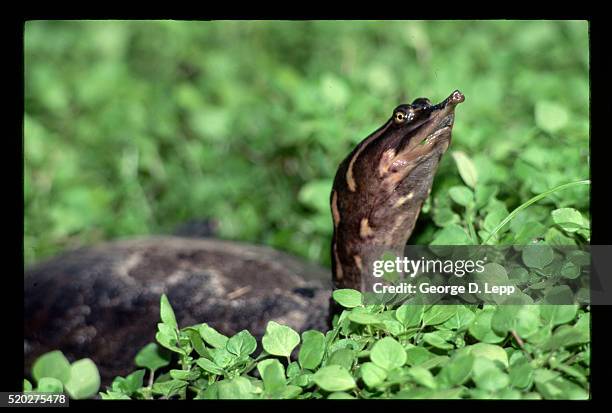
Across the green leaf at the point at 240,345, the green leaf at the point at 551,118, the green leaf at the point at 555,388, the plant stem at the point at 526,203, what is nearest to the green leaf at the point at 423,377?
Answer: the green leaf at the point at 555,388

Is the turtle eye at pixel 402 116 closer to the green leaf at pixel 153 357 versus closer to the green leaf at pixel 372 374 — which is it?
the green leaf at pixel 372 374

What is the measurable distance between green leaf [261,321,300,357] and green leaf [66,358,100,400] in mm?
430

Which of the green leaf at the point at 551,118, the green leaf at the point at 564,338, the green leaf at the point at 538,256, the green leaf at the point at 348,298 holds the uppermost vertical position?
the green leaf at the point at 551,118

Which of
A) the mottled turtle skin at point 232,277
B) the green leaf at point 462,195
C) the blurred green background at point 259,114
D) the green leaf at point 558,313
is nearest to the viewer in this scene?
the green leaf at point 558,313

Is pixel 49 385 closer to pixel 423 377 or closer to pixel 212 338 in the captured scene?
pixel 212 338

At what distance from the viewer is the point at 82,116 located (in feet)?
12.7

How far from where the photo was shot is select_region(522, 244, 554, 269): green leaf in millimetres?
1813

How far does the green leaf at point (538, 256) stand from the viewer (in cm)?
181

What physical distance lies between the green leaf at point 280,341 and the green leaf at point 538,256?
58 cm

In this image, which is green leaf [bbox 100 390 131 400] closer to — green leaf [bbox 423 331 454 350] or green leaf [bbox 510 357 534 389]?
green leaf [bbox 423 331 454 350]

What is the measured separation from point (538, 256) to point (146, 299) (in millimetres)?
1143

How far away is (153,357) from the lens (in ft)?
6.61

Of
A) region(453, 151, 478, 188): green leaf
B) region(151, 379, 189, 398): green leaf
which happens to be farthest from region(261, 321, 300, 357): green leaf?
region(453, 151, 478, 188): green leaf
